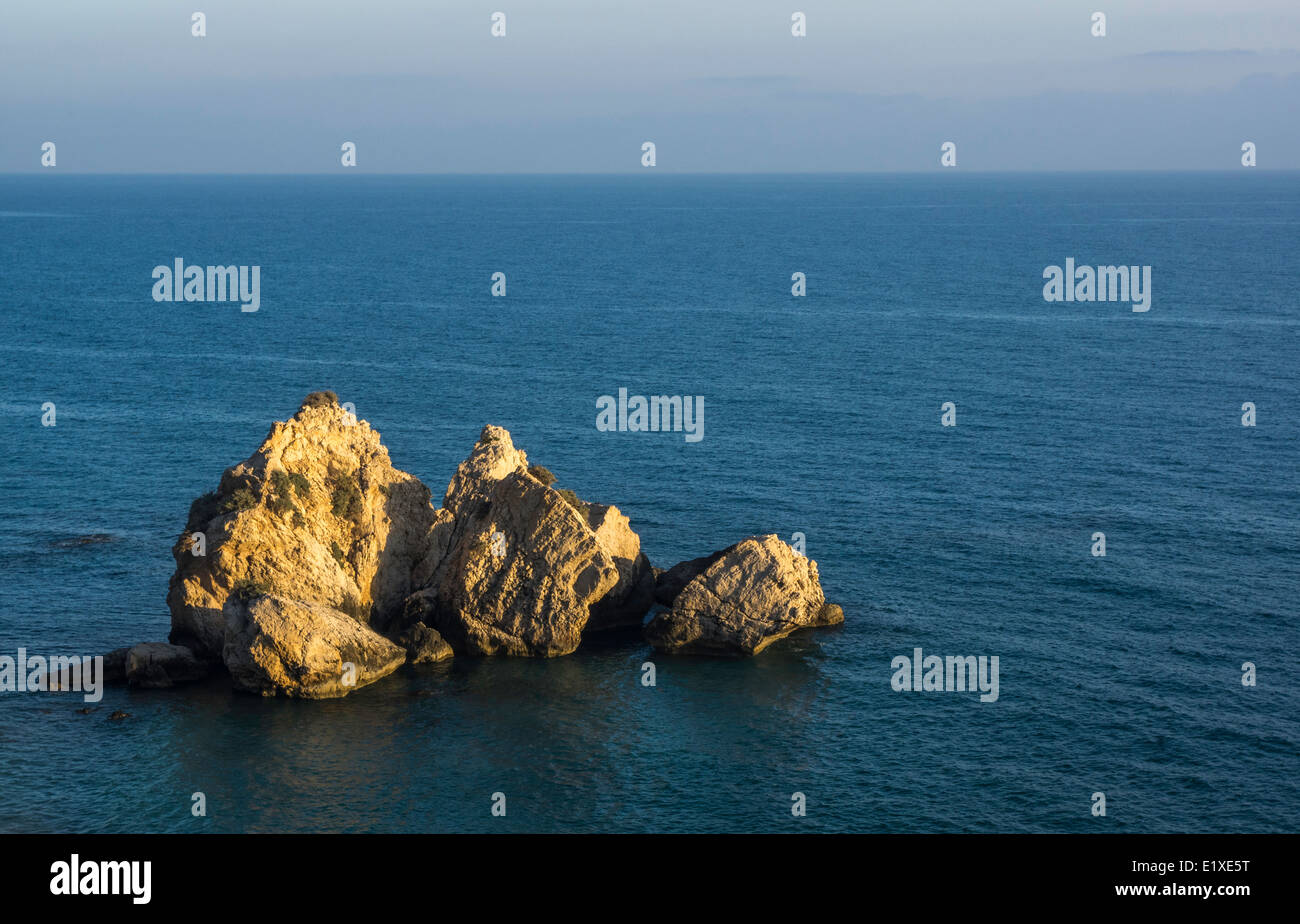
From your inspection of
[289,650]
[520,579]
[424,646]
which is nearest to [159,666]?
[289,650]

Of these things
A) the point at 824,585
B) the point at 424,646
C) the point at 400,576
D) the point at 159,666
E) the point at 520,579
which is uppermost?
the point at 520,579

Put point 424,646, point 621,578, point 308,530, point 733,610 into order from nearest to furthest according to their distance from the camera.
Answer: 1. point 308,530
2. point 424,646
3. point 733,610
4. point 621,578

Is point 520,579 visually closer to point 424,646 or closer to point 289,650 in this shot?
point 424,646

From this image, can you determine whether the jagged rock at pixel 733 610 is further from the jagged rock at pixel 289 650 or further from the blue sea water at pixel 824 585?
the jagged rock at pixel 289 650

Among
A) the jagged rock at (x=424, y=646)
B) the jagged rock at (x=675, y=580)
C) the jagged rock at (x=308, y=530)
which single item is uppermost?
the jagged rock at (x=308, y=530)

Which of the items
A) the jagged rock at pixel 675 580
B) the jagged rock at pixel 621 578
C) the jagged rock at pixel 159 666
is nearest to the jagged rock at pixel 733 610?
the jagged rock at pixel 621 578

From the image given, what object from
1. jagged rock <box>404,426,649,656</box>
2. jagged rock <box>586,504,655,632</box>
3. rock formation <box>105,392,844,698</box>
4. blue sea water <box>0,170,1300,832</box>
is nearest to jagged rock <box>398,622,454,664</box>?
rock formation <box>105,392,844,698</box>

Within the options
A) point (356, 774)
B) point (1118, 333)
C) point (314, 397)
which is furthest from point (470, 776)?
point (1118, 333)
